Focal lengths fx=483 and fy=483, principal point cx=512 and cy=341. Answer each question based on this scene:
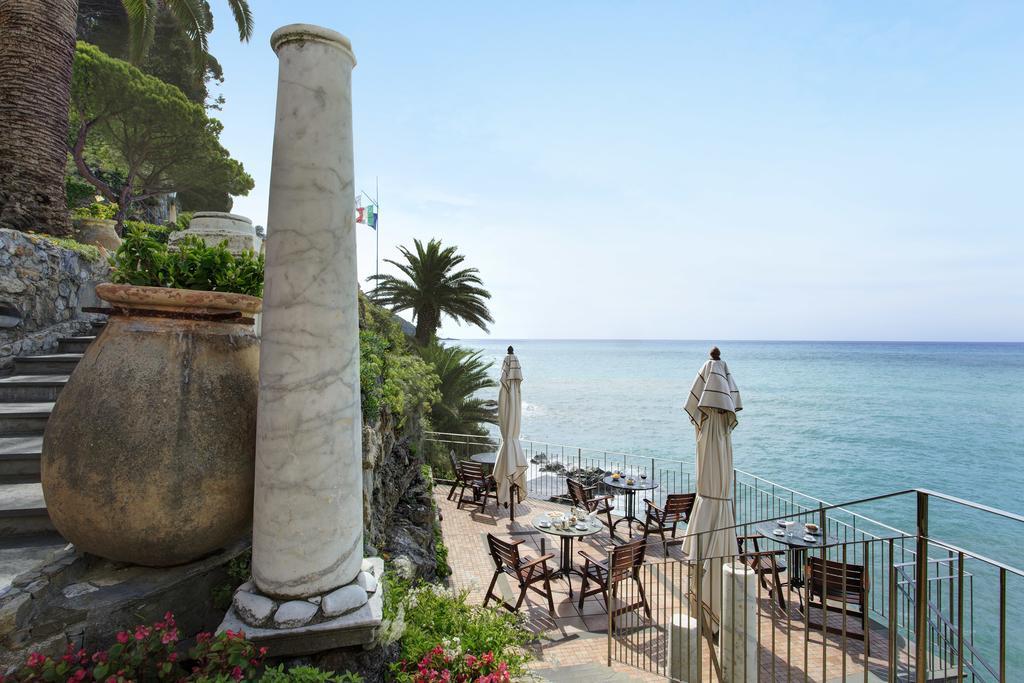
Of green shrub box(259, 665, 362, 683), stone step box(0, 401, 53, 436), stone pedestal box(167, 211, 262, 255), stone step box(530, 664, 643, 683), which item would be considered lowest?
stone step box(530, 664, 643, 683)

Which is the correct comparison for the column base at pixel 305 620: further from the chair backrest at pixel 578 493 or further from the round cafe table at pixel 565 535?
the chair backrest at pixel 578 493

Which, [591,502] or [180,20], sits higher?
[180,20]

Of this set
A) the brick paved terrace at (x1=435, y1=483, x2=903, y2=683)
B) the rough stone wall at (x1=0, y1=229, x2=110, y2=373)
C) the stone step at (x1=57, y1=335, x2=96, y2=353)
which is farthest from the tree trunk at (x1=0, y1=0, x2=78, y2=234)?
the brick paved terrace at (x1=435, y1=483, x2=903, y2=683)

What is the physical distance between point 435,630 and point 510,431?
802cm

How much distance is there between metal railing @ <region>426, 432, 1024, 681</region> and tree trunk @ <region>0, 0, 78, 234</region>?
9.64 meters

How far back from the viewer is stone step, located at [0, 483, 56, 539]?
2953 millimetres

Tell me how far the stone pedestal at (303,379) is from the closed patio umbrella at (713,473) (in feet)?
17.5

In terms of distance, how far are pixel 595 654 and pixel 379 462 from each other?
3.83 meters

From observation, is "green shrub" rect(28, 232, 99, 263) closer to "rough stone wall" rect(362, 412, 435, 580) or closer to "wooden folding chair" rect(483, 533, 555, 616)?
"rough stone wall" rect(362, 412, 435, 580)

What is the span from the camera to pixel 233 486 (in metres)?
2.54

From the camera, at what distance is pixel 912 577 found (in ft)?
33.4

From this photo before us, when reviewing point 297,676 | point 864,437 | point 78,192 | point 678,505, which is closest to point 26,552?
point 297,676

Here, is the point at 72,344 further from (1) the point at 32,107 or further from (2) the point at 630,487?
(2) the point at 630,487

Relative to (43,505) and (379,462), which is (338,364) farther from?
(379,462)
